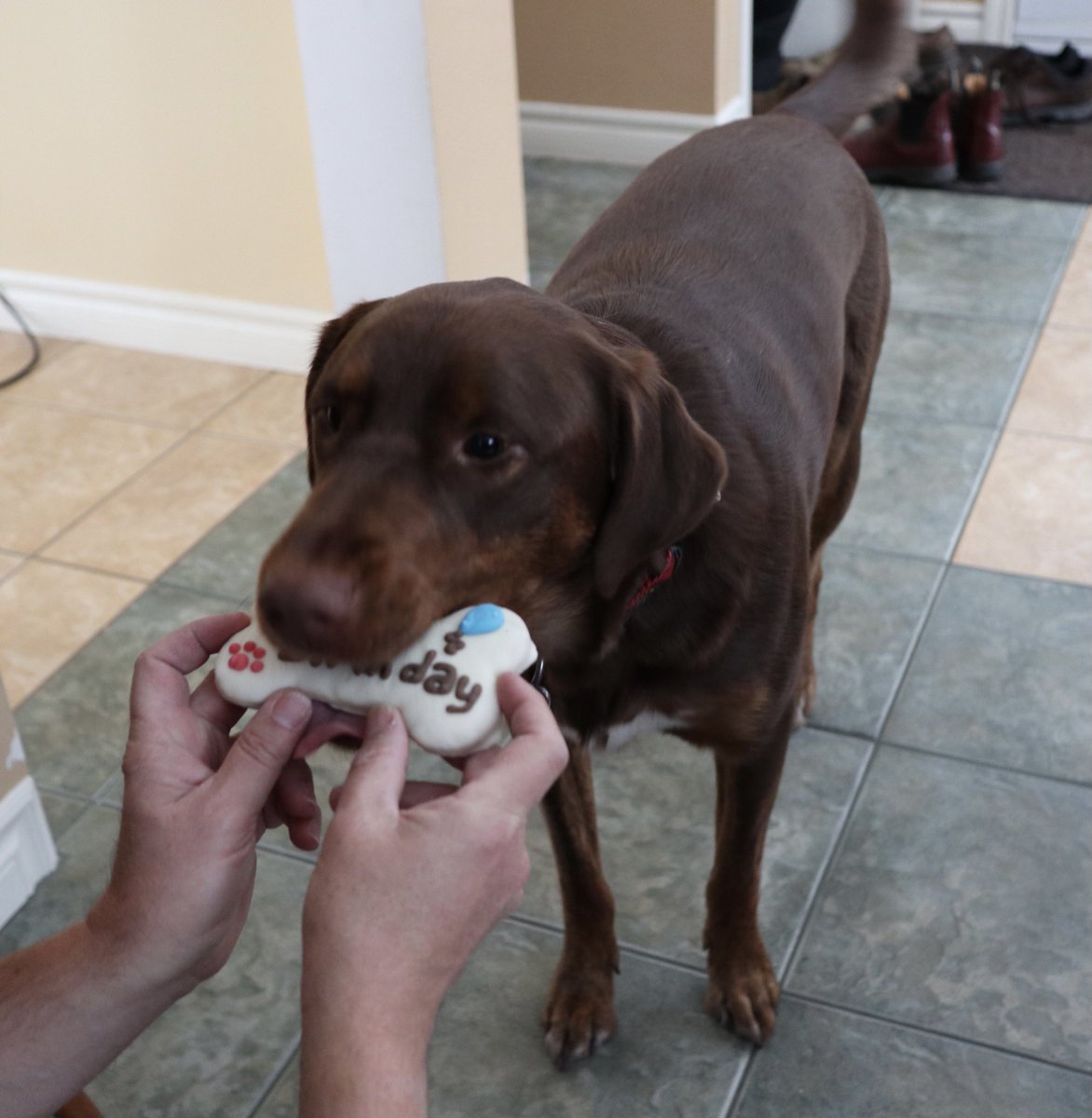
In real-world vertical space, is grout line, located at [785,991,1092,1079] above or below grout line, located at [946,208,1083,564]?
above

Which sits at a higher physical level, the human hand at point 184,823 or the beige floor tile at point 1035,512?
the human hand at point 184,823

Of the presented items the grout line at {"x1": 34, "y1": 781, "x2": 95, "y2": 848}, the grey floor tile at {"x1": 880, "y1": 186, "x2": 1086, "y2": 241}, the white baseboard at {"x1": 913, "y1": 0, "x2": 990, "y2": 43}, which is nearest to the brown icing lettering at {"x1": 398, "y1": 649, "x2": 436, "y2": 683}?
the grout line at {"x1": 34, "y1": 781, "x2": 95, "y2": 848}

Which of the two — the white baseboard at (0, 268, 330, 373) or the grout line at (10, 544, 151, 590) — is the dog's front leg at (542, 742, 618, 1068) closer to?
the grout line at (10, 544, 151, 590)

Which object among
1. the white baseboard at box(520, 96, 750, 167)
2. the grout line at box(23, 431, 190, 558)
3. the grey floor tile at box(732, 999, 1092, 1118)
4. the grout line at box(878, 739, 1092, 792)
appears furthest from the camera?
the white baseboard at box(520, 96, 750, 167)

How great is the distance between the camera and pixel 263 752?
105 cm

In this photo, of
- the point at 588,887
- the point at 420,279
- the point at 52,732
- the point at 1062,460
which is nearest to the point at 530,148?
the point at 420,279

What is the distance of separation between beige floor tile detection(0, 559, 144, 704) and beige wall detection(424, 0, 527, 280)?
1253 millimetres

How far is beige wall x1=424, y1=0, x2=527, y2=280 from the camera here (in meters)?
3.12

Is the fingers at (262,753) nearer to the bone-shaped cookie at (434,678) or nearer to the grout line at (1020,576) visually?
the bone-shaped cookie at (434,678)

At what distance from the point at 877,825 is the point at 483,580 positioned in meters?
1.07

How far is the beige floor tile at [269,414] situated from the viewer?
3156 mm

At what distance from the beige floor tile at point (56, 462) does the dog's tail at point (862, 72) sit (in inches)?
66.2

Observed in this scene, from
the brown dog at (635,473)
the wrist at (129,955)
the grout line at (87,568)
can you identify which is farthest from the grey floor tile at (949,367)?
the wrist at (129,955)

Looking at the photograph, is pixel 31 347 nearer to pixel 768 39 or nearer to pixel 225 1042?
pixel 225 1042
